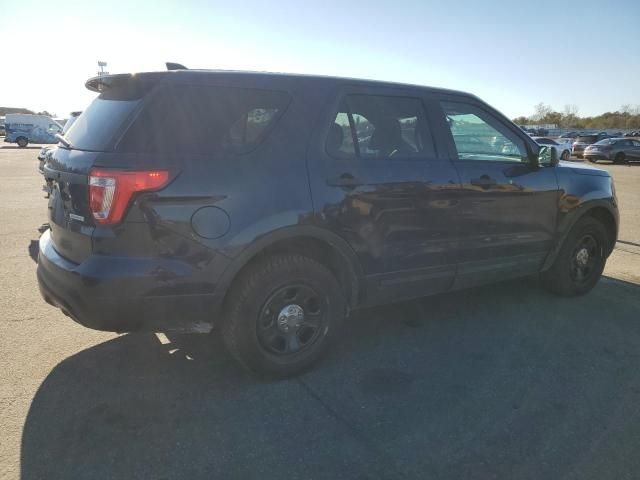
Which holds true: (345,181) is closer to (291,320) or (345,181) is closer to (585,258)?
(291,320)

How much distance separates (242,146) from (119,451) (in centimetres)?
175

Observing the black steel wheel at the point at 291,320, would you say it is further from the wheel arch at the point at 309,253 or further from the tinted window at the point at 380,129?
the tinted window at the point at 380,129

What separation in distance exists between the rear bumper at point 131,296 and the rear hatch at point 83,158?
127 millimetres

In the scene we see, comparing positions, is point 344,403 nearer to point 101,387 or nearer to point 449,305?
point 101,387

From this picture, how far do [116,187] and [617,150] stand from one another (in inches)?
1292

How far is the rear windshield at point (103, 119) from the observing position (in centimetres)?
279

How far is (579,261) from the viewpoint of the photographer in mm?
5031

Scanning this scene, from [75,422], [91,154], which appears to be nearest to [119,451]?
[75,422]

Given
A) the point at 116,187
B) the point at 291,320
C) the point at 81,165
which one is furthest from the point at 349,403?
the point at 81,165

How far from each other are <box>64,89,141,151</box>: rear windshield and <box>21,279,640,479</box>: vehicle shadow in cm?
149

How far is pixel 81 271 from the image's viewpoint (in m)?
2.69

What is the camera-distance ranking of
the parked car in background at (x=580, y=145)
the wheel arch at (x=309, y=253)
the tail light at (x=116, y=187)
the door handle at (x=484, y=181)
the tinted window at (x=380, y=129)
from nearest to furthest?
the tail light at (x=116, y=187) → the wheel arch at (x=309, y=253) → the tinted window at (x=380, y=129) → the door handle at (x=484, y=181) → the parked car in background at (x=580, y=145)

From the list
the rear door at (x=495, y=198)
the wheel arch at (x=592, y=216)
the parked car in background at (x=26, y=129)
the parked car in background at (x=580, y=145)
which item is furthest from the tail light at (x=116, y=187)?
the parked car in background at (x=26, y=129)

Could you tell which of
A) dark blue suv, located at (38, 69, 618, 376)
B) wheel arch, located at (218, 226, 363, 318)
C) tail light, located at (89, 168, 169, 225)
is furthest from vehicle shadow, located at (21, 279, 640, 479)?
tail light, located at (89, 168, 169, 225)
